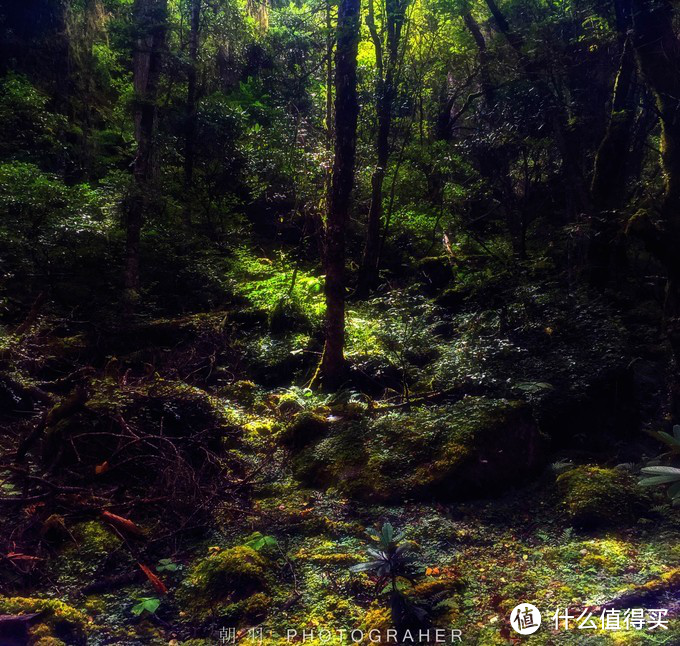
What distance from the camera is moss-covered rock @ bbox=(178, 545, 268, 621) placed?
3455mm

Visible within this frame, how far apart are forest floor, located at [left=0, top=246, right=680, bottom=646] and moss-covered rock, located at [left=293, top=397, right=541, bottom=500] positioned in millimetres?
22

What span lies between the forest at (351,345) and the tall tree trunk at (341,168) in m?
0.04

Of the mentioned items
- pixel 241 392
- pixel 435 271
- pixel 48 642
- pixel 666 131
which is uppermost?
pixel 435 271

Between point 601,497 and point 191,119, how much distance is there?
41.0 feet

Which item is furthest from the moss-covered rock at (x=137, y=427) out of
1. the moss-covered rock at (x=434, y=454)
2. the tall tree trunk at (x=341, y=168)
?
the tall tree trunk at (x=341, y=168)

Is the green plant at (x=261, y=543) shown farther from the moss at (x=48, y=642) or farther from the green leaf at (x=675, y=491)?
the green leaf at (x=675, y=491)

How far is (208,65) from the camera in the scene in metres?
14.5

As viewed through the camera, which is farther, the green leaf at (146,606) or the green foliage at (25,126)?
the green foliage at (25,126)

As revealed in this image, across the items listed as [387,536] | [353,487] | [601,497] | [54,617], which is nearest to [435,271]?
[353,487]

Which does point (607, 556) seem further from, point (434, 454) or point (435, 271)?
point (435, 271)

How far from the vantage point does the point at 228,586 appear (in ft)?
11.9

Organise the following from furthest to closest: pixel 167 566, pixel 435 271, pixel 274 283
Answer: pixel 435 271 < pixel 274 283 < pixel 167 566

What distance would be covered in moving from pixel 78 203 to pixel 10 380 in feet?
14.6

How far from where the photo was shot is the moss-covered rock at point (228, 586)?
346cm
